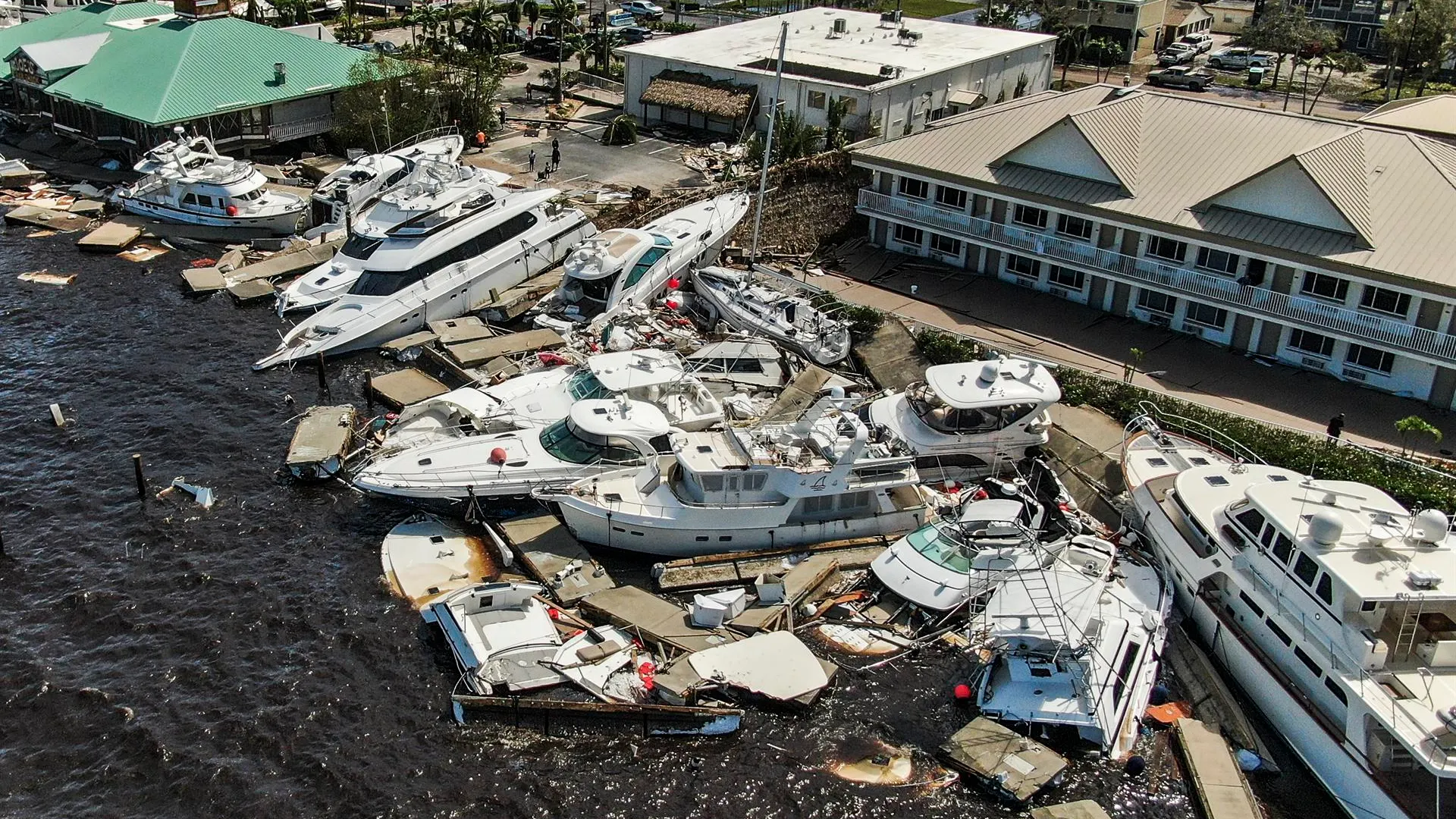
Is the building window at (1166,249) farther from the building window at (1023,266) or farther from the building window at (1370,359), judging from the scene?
the building window at (1370,359)

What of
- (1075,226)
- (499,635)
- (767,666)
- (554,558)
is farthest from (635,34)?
(767,666)

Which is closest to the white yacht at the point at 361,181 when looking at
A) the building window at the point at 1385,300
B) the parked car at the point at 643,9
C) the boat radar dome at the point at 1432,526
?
the building window at the point at 1385,300

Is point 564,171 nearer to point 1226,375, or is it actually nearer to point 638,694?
point 1226,375

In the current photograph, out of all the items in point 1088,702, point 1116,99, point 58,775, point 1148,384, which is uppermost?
point 1116,99

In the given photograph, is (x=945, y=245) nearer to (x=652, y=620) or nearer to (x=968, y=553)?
Result: (x=968, y=553)

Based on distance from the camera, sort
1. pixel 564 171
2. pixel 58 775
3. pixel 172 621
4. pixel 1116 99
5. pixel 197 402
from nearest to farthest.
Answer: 1. pixel 58 775
2. pixel 172 621
3. pixel 197 402
4. pixel 1116 99
5. pixel 564 171

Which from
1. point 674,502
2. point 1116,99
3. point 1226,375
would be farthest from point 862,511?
point 1116,99

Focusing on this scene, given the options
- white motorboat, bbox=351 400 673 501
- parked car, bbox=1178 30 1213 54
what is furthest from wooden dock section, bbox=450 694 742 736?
Result: parked car, bbox=1178 30 1213 54
